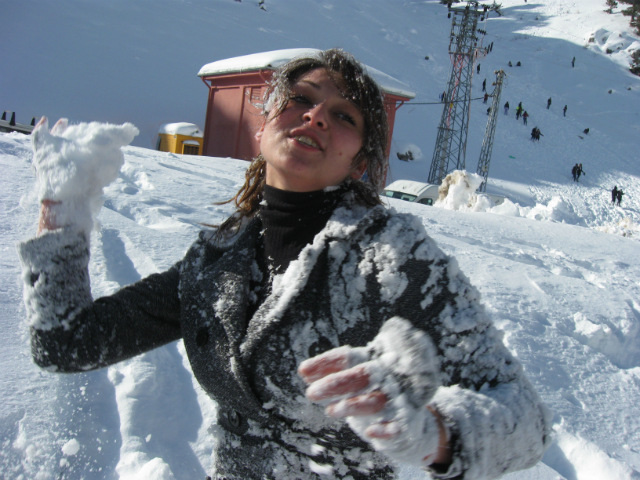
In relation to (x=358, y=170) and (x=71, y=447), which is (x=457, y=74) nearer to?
(x=358, y=170)

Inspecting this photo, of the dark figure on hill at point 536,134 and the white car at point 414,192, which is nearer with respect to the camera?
the white car at point 414,192

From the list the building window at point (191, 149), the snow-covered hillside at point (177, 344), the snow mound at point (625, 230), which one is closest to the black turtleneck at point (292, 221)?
the snow-covered hillside at point (177, 344)

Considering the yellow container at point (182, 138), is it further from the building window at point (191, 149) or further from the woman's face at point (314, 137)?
the woman's face at point (314, 137)

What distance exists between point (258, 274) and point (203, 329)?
0.18 m

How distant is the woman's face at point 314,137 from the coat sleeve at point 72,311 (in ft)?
1.58

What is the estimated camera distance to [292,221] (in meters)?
1.06

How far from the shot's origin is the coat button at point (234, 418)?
1.00 meters

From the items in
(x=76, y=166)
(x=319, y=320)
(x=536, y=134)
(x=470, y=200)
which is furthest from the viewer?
(x=536, y=134)

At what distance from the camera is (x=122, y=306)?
1.11 metres

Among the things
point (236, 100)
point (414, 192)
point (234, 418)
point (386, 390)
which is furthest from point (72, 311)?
point (236, 100)

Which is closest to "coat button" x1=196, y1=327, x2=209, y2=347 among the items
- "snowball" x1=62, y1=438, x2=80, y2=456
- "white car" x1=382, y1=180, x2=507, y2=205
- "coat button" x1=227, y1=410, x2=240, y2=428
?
"coat button" x1=227, y1=410, x2=240, y2=428

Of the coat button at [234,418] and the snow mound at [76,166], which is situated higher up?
the snow mound at [76,166]

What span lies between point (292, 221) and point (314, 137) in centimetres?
21

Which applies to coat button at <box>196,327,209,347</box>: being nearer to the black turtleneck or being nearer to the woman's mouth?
the black turtleneck
